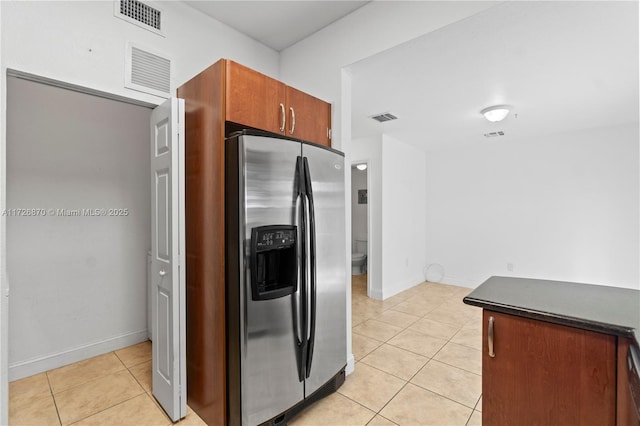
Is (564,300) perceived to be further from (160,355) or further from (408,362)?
(160,355)

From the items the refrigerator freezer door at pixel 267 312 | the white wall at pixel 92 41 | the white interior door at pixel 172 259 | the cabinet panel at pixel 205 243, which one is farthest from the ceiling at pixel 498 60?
the refrigerator freezer door at pixel 267 312

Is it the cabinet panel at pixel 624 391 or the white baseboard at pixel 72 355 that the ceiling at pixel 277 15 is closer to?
the cabinet panel at pixel 624 391

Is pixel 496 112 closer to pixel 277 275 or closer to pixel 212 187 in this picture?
pixel 277 275

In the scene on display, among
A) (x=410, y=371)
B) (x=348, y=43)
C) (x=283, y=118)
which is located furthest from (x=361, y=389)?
(x=348, y=43)

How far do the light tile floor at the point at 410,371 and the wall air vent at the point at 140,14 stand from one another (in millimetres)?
2768

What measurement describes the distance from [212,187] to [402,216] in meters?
3.84

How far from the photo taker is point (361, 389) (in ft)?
7.51

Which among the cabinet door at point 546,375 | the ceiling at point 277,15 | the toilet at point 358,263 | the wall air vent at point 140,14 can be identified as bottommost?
the toilet at point 358,263

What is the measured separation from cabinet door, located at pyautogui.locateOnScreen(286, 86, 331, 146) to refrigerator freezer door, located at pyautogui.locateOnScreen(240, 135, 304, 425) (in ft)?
1.18

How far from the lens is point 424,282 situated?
5699 millimetres

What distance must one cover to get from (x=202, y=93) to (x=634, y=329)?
2301mm

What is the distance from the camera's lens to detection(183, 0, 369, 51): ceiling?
7.34 feet

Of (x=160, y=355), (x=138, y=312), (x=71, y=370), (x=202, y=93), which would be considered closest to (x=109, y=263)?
(x=138, y=312)

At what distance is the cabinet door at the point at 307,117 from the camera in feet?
7.05
